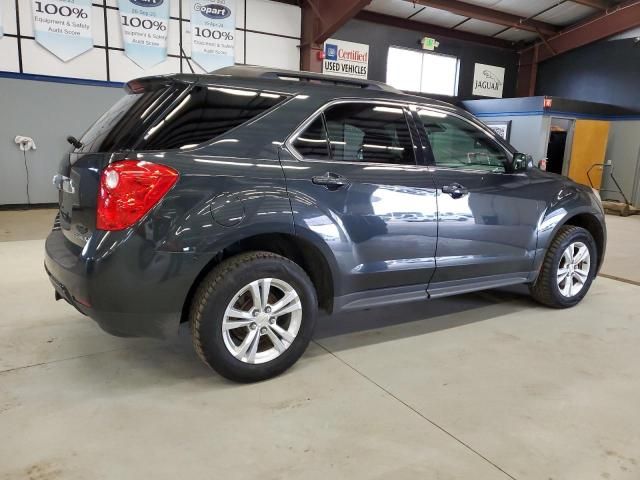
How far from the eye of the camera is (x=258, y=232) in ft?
7.68

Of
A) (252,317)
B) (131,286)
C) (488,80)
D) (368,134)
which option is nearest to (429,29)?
(488,80)

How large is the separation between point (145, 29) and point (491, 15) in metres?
8.79

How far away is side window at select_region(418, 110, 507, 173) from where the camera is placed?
A: 3035mm

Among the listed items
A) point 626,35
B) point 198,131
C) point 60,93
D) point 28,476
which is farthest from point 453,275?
point 626,35

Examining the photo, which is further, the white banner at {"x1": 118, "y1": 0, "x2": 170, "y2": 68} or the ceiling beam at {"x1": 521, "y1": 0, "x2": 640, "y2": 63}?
the ceiling beam at {"x1": 521, "y1": 0, "x2": 640, "y2": 63}

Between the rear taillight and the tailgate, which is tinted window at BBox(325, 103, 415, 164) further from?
the tailgate

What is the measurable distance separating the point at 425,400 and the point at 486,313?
1.52 meters

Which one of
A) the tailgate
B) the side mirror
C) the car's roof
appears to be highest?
the car's roof

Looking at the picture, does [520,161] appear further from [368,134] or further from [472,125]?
[368,134]

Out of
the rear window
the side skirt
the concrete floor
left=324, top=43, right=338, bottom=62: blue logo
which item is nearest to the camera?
the concrete floor

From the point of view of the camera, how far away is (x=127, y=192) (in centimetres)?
210

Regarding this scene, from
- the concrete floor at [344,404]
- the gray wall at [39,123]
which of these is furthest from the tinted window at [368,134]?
the gray wall at [39,123]

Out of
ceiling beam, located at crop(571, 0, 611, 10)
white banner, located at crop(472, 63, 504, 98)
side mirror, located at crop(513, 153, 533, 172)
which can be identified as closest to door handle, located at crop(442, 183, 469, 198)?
side mirror, located at crop(513, 153, 533, 172)

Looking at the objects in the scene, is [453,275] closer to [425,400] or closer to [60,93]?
[425,400]
